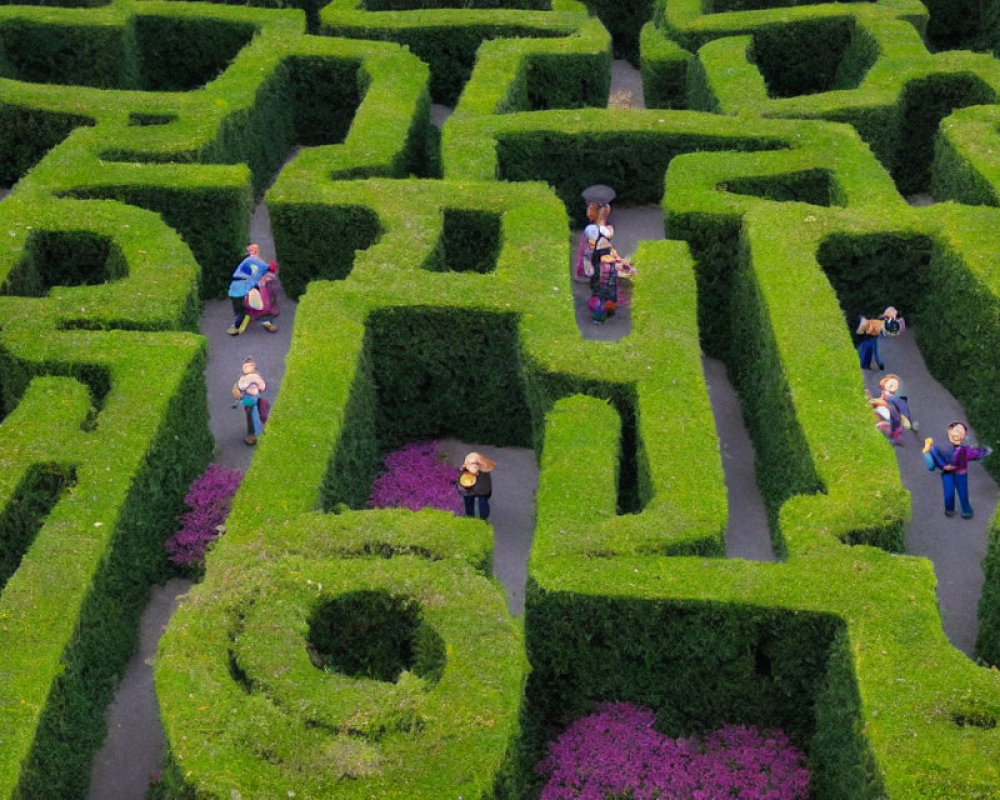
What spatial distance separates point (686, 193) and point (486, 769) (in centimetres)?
1544

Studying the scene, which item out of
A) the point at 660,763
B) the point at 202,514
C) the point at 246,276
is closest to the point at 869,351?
the point at 660,763

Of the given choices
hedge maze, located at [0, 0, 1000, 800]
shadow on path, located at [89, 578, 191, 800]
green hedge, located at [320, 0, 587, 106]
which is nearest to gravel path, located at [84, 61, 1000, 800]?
shadow on path, located at [89, 578, 191, 800]

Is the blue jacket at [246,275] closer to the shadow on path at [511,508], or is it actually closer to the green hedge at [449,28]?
the shadow on path at [511,508]

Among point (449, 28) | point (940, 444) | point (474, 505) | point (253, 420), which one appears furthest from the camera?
point (449, 28)

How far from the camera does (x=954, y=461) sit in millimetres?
21328

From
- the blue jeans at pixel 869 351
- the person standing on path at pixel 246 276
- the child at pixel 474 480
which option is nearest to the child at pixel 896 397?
the blue jeans at pixel 869 351

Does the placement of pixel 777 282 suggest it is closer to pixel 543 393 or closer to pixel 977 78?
pixel 543 393

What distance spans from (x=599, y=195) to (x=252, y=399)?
10229 millimetres

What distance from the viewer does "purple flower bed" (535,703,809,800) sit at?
16672 mm

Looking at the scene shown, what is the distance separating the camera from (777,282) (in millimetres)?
24031

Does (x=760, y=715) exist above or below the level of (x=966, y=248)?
below

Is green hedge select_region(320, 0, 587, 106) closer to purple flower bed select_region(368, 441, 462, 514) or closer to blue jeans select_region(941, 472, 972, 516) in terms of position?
purple flower bed select_region(368, 441, 462, 514)

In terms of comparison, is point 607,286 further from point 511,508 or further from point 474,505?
point 474,505

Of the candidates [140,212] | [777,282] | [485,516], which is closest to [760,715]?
[485,516]
